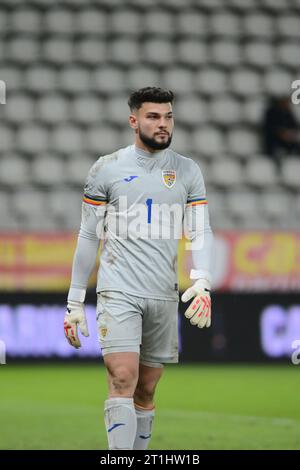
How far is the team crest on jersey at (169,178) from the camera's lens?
16.3ft

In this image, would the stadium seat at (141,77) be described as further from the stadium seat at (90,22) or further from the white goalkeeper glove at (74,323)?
the white goalkeeper glove at (74,323)

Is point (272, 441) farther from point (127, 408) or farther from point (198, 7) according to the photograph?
point (198, 7)

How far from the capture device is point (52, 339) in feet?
36.2

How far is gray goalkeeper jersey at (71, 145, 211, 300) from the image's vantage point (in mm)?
4926

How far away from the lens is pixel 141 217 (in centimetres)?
494

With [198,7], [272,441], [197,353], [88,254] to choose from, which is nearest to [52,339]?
[197,353]

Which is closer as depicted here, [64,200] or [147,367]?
[147,367]

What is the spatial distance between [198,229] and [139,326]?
1.83 feet

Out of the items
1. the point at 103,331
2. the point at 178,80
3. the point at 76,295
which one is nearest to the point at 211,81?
the point at 178,80

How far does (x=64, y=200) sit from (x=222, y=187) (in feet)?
7.53

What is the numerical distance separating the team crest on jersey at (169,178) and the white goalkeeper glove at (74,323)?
716 millimetres

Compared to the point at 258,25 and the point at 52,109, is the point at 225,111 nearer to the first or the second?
the point at 258,25

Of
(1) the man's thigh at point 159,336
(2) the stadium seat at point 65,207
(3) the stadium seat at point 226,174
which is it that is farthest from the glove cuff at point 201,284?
(3) the stadium seat at point 226,174

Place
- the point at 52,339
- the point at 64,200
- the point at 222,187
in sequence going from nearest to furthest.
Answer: the point at 52,339 → the point at 64,200 → the point at 222,187
